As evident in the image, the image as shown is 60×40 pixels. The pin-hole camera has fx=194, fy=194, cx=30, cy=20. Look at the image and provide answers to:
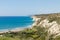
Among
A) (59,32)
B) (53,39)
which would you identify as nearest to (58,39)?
(53,39)

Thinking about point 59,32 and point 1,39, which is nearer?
point 1,39

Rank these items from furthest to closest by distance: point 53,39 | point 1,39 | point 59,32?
point 59,32 < point 53,39 < point 1,39

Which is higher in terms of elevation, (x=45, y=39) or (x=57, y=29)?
(x=57, y=29)

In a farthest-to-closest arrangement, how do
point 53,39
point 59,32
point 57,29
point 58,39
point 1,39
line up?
1. point 57,29
2. point 59,32
3. point 53,39
4. point 58,39
5. point 1,39

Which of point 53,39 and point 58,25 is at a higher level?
point 58,25

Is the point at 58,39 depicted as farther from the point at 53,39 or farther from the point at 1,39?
the point at 1,39

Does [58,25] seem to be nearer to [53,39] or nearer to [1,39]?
[53,39]

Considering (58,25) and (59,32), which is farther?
(58,25)

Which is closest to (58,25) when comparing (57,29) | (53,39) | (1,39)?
(57,29)

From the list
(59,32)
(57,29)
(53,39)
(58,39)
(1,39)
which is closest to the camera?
(1,39)
